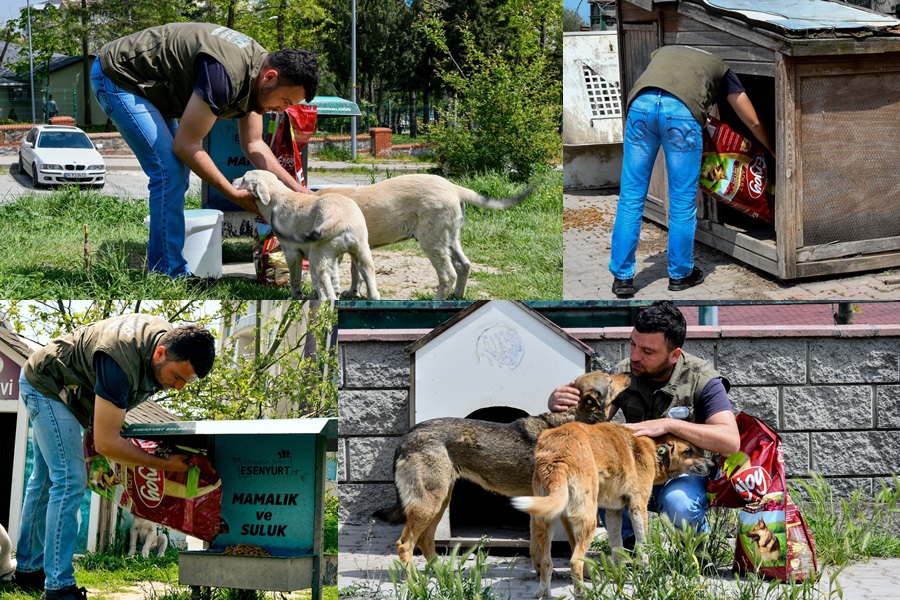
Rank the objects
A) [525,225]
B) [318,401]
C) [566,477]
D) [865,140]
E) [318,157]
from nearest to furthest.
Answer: [566,477]
[318,401]
[865,140]
[525,225]
[318,157]

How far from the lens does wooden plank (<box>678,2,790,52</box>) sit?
207 inches

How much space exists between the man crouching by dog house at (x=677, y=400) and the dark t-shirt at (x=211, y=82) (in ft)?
7.56

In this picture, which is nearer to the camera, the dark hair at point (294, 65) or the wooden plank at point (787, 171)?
the dark hair at point (294, 65)

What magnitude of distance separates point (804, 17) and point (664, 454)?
10.5ft

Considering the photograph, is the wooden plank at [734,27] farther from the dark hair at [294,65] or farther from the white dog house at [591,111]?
the dark hair at [294,65]

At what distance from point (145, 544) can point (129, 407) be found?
0.88 metres

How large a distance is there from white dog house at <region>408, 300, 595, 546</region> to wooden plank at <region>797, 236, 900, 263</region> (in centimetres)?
182

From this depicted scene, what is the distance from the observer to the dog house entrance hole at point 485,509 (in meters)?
5.25

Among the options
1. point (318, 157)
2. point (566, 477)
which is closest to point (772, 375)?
point (566, 477)

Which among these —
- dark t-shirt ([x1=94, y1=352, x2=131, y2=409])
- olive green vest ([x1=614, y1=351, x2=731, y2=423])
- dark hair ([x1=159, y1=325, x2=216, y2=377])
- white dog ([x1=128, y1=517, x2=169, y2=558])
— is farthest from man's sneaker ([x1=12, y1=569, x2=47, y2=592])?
olive green vest ([x1=614, y1=351, x2=731, y2=423])

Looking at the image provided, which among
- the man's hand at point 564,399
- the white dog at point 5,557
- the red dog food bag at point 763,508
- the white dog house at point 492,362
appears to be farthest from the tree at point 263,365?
the red dog food bag at point 763,508

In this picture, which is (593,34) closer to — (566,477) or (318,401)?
(318,401)

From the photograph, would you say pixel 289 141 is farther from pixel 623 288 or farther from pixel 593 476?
pixel 593 476

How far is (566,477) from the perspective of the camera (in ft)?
12.3
